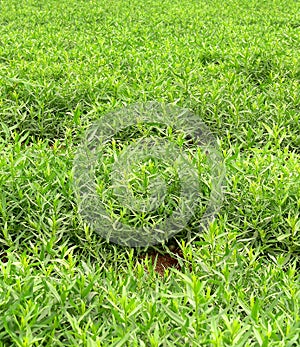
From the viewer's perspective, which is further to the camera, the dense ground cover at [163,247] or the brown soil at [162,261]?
the brown soil at [162,261]

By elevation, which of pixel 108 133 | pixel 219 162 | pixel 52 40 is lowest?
pixel 52 40

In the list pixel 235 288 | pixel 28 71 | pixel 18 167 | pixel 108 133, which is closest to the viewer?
pixel 235 288

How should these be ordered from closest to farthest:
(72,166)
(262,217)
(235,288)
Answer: (235,288) < (262,217) < (72,166)

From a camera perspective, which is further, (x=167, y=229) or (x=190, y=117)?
(x=190, y=117)

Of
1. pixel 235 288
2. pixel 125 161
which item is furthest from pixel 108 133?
pixel 235 288

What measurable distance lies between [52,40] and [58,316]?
17.7 feet

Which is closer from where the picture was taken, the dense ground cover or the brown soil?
the dense ground cover

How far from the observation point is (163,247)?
3.13 meters

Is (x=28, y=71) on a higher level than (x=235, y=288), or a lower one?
lower

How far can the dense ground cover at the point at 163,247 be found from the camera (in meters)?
2.24

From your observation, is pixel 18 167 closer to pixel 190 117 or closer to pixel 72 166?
pixel 72 166

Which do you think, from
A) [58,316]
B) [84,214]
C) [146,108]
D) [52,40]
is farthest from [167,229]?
[52,40]

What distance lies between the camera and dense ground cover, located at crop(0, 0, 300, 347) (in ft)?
7.34

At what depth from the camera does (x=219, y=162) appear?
3.46 m
